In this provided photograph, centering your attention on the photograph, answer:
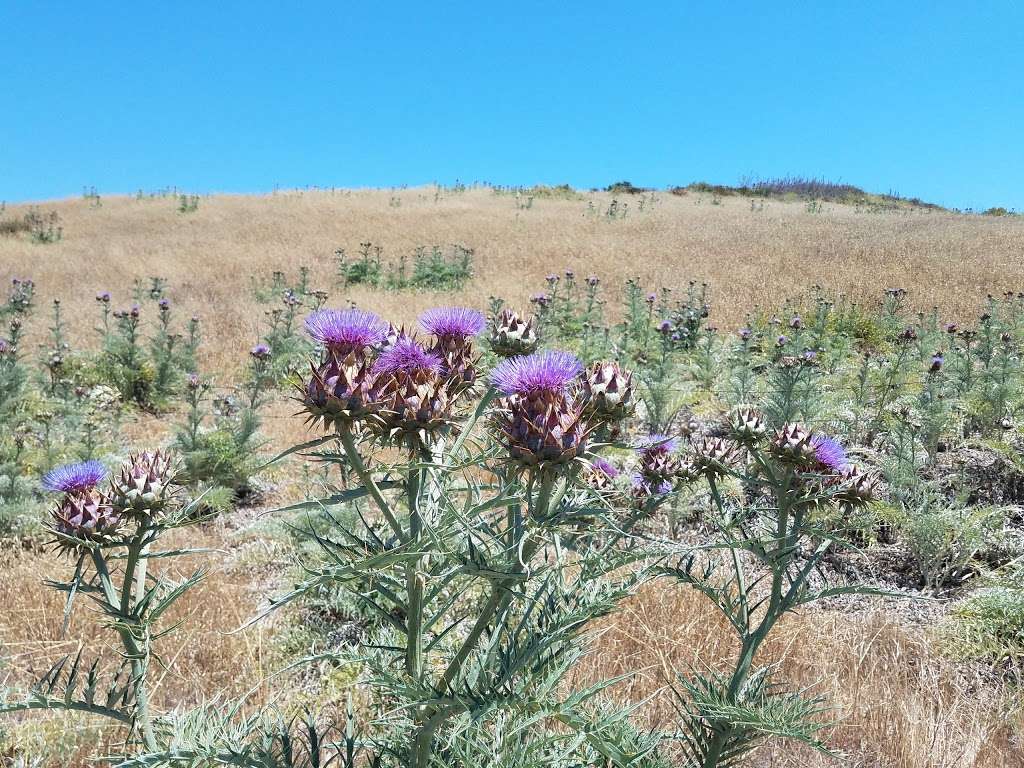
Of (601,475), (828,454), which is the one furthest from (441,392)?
(828,454)

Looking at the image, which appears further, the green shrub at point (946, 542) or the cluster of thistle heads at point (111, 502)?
the green shrub at point (946, 542)

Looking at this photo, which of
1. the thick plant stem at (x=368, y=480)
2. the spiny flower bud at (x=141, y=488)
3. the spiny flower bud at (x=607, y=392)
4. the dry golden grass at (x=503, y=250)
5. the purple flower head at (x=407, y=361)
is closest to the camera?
the thick plant stem at (x=368, y=480)

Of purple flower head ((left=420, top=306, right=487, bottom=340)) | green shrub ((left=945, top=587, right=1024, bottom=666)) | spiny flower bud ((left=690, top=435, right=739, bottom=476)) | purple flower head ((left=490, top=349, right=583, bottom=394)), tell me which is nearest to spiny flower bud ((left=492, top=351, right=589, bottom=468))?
purple flower head ((left=490, top=349, right=583, bottom=394))

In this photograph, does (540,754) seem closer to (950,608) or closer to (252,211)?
(950,608)

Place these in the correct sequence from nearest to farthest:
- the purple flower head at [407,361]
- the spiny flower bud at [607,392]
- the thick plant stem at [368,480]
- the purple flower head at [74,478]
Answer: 1. the thick plant stem at [368,480]
2. the purple flower head at [407,361]
3. the spiny flower bud at [607,392]
4. the purple flower head at [74,478]

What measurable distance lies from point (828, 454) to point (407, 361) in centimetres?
116

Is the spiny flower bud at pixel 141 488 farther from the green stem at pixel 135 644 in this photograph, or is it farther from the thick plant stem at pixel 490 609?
the thick plant stem at pixel 490 609

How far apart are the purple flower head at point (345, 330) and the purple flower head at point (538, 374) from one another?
1.03ft

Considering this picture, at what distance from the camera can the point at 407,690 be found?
4.02 ft

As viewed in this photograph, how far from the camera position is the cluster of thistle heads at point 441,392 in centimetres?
134

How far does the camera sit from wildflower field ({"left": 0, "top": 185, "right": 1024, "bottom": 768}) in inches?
53.3

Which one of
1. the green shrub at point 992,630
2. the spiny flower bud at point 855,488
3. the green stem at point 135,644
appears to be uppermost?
the spiny flower bud at point 855,488

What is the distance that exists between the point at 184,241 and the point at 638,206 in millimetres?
20331

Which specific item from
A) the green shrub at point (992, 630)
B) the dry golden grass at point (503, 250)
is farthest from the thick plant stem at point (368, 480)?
the dry golden grass at point (503, 250)
